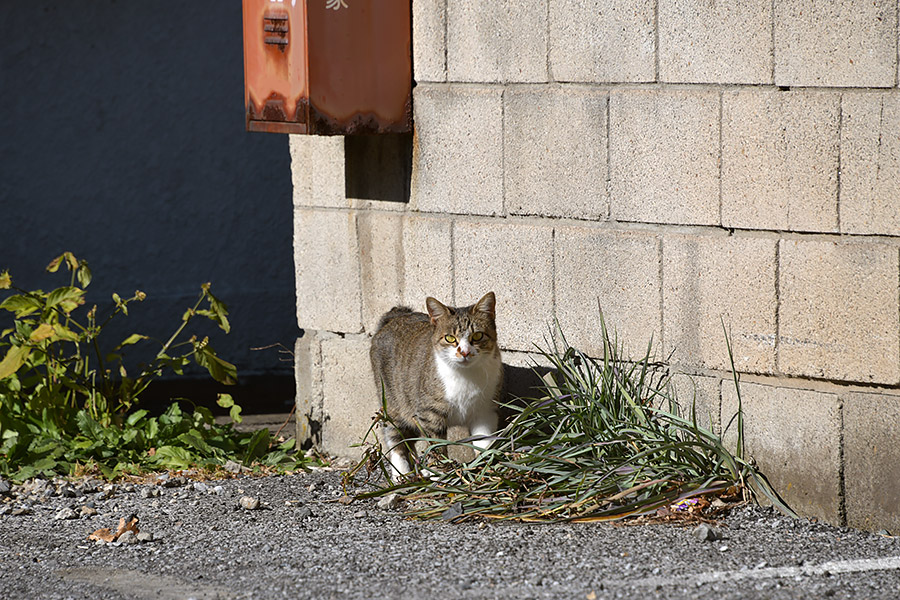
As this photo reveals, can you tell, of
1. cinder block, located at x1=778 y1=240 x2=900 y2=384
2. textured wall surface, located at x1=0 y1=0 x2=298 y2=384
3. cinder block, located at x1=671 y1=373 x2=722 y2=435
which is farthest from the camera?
textured wall surface, located at x1=0 y1=0 x2=298 y2=384

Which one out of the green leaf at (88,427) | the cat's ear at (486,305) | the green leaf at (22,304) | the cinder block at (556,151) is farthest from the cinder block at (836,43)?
the green leaf at (22,304)

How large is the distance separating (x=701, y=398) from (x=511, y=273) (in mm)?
1015

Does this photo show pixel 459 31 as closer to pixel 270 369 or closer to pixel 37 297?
pixel 37 297

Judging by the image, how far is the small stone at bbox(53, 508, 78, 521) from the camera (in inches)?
187

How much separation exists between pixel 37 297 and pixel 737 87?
3548 mm

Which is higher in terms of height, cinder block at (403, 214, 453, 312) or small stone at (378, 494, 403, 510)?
cinder block at (403, 214, 453, 312)

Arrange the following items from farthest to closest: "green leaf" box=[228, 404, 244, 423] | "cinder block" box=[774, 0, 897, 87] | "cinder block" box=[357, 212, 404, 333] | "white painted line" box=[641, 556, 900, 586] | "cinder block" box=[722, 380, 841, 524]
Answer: "green leaf" box=[228, 404, 244, 423] → "cinder block" box=[357, 212, 404, 333] → "cinder block" box=[722, 380, 841, 524] → "cinder block" box=[774, 0, 897, 87] → "white painted line" box=[641, 556, 900, 586]

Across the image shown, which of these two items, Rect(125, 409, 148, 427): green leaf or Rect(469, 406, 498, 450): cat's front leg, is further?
Rect(125, 409, 148, 427): green leaf

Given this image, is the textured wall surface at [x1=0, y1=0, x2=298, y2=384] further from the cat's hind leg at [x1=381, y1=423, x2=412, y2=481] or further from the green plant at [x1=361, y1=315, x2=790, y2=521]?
the green plant at [x1=361, y1=315, x2=790, y2=521]

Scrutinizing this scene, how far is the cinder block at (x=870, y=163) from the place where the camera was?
386 cm

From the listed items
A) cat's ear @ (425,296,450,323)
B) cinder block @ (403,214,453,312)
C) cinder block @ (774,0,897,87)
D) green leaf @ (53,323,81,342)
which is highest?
cinder block @ (774,0,897,87)

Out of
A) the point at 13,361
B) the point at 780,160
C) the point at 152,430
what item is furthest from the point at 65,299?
the point at 780,160

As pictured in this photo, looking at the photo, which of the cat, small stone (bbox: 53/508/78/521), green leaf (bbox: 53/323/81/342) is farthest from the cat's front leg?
green leaf (bbox: 53/323/81/342)

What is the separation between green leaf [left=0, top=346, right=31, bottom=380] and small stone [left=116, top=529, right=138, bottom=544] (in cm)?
153
